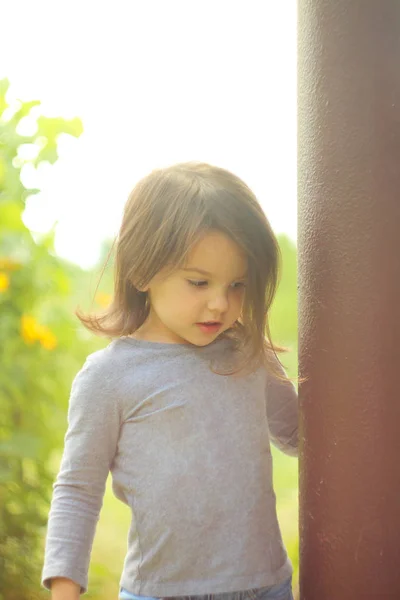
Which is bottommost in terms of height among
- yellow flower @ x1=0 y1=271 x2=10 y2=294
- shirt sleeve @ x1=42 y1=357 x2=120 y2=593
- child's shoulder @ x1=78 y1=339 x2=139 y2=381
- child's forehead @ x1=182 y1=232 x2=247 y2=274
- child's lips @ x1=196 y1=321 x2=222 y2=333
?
shirt sleeve @ x1=42 y1=357 x2=120 y2=593

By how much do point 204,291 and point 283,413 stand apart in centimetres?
37

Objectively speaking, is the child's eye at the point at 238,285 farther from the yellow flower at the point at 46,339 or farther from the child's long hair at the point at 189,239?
the yellow flower at the point at 46,339

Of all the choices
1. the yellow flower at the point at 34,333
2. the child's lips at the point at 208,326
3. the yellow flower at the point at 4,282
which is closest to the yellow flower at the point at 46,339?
the yellow flower at the point at 34,333

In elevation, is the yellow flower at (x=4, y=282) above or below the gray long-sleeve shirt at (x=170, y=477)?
above

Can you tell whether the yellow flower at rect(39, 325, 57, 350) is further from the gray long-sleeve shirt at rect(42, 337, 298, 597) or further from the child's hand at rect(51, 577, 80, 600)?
the child's hand at rect(51, 577, 80, 600)

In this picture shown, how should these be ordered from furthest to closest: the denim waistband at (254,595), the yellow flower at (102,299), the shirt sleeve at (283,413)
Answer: the yellow flower at (102,299)
the shirt sleeve at (283,413)
the denim waistband at (254,595)

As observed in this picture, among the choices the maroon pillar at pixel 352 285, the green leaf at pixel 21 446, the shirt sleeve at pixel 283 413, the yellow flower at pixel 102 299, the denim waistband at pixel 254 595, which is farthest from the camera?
the yellow flower at pixel 102 299

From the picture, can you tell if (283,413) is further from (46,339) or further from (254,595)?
(46,339)

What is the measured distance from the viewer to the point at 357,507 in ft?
4.67

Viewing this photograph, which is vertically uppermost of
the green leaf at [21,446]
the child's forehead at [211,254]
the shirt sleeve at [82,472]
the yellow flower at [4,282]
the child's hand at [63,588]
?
the child's forehead at [211,254]

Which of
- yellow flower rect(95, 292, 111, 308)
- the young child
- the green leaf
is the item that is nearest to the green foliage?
the green leaf

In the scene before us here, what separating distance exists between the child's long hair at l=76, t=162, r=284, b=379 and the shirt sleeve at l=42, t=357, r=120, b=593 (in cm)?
19

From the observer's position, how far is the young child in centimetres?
153

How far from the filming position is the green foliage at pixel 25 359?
2.48 metres
